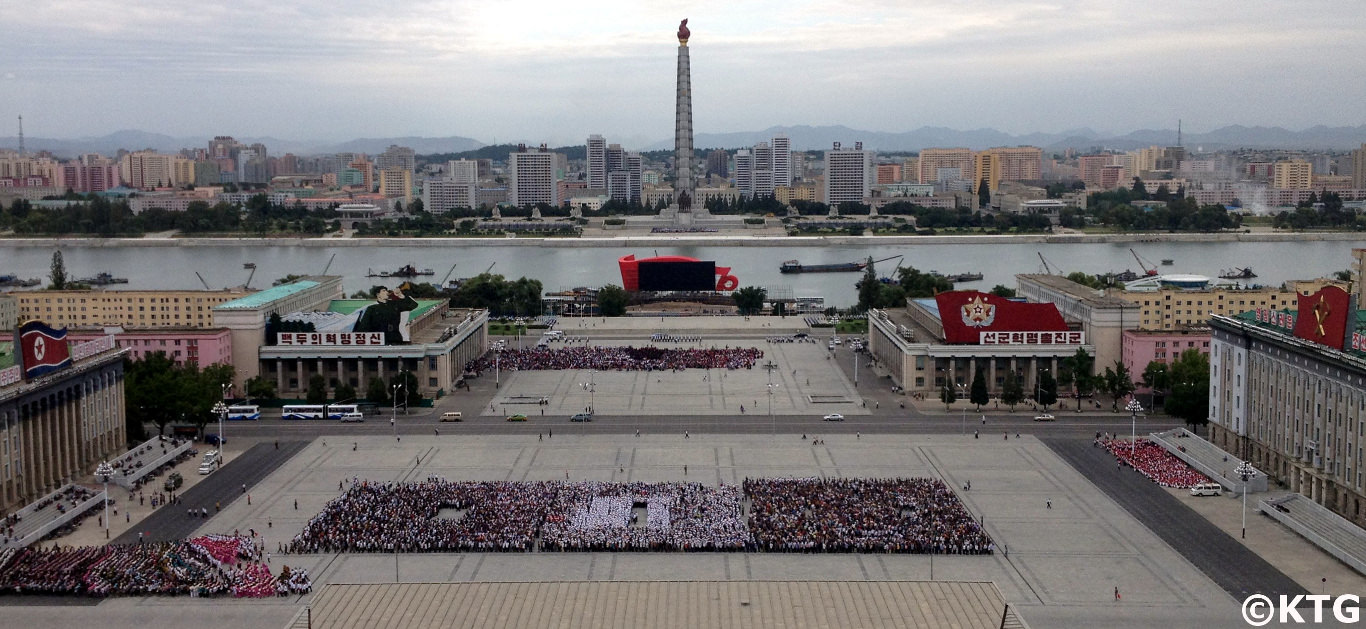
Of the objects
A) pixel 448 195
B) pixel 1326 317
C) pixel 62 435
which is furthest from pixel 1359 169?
pixel 62 435

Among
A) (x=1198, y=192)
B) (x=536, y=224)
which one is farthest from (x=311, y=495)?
(x=1198, y=192)

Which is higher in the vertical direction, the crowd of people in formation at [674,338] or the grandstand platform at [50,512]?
the crowd of people in formation at [674,338]

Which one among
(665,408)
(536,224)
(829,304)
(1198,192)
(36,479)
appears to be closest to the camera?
(36,479)

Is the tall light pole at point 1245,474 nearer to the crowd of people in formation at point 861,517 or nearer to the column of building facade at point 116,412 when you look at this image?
the crowd of people in formation at point 861,517

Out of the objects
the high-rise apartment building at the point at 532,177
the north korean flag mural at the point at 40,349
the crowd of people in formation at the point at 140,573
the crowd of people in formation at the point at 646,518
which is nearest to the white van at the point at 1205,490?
the crowd of people in formation at the point at 646,518

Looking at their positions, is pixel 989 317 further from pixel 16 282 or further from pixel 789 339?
pixel 16 282

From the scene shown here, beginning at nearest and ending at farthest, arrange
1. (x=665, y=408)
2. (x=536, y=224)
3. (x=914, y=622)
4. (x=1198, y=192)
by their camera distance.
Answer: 1. (x=914, y=622)
2. (x=665, y=408)
3. (x=536, y=224)
4. (x=1198, y=192)

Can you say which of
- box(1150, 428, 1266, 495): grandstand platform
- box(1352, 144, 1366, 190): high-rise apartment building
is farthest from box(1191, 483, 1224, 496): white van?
box(1352, 144, 1366, 190): high-rise apartment building

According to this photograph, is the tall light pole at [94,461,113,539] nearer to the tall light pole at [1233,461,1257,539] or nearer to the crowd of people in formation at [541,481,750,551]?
the crowd of people in formation at [541,481,750,551]

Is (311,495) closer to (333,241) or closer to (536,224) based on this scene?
(333,241)
